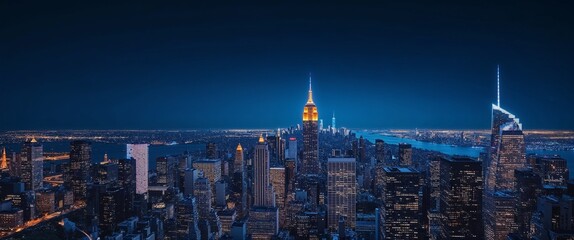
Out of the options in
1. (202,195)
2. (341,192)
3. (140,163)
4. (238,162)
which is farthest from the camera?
(238,162)

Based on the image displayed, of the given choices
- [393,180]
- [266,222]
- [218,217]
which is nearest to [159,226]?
[218,217]

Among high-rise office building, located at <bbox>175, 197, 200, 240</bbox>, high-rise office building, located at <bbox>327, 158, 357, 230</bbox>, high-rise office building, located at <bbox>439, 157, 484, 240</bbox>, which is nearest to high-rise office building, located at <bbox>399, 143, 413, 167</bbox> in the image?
high-rise office building, located at <bbox>327, 158, 357, 230</bbox>

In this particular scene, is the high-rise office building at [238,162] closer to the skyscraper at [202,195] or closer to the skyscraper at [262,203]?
the skyscraper at [262,203]

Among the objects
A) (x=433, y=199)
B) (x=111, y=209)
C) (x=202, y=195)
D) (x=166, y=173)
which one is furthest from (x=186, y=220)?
(x=433, y=199)

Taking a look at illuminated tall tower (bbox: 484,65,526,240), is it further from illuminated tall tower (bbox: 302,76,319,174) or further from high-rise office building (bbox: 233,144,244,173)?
illuminated tall tower (bbox: 302,76,319,174)

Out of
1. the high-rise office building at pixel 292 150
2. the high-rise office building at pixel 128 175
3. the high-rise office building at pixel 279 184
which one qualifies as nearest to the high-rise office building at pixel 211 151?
the high-rise office building at pixel 292 150

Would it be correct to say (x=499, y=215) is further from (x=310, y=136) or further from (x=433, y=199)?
(x=310, y=136)
